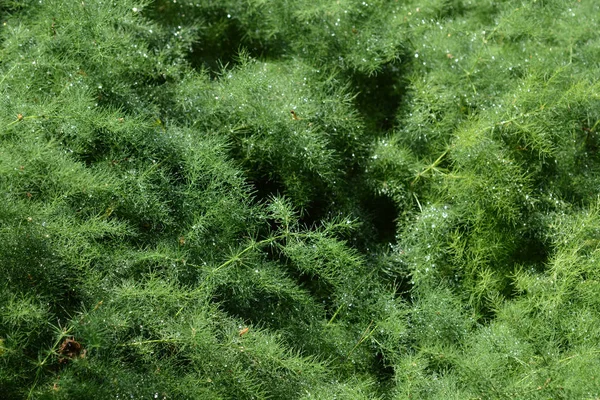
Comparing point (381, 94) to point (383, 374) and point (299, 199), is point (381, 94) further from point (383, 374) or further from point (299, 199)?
point (383, 374)

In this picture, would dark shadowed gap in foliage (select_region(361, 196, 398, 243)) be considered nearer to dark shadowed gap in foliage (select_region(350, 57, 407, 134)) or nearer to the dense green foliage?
the dense green foliage

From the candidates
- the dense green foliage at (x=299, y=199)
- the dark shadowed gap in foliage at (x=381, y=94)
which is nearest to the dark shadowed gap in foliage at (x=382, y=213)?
the dense green foliage at (x=299, y=199)

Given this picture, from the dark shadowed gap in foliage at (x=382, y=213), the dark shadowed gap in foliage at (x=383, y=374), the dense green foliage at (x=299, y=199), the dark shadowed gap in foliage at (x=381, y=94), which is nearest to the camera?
the dense green foliage at (x=299, y=199)

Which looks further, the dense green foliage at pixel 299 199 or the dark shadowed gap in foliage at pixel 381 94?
the dark shadowed gap in foliage at pixel 381 94

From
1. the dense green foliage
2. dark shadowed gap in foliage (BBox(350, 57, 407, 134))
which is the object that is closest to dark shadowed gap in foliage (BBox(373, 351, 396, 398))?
the dense green foliage

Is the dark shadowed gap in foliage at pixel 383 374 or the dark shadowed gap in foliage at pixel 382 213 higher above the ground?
the dark shadowed gap in foliage at pixel 382 213

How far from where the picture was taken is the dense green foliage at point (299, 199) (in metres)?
2.21

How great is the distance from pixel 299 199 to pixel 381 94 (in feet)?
2.17

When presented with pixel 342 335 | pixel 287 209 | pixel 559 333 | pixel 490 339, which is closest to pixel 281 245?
pixel 287 209

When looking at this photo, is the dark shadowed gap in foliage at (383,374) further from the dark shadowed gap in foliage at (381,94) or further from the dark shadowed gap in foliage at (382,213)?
the dark shadowed gap in foliage at (381,94)

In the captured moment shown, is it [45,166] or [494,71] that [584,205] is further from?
[45,166]

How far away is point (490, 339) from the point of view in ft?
7.80

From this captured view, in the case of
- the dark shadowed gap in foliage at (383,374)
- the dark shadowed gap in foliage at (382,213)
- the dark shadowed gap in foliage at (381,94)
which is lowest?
the dark shadowed gap in foliage at (383,374)

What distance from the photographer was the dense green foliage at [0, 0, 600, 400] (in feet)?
7.25
